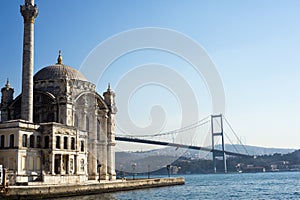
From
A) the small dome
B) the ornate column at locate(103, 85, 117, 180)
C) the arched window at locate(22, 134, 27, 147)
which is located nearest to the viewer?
the arched window at locate(22, 134, 27, 147)

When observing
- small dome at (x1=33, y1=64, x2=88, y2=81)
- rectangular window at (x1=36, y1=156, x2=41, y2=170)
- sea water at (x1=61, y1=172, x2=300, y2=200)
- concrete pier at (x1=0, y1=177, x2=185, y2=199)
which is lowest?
sea water at (x1=61, y1=172, x2=300, y2=200)

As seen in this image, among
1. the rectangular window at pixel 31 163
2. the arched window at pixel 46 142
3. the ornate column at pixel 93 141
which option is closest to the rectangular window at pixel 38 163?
the rectangular window at pixel 31 163

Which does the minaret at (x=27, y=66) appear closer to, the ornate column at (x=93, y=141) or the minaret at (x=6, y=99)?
the minaret at (x=6, y=99)

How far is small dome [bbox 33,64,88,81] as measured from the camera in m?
A: 44.5

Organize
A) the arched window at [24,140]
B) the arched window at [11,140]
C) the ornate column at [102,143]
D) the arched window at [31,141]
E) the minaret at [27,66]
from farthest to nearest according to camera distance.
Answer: the ornate column at [102,143] < the minaret at [27,66] < the arched window at [31,141] < the arched window at [24,140] < the arched window at [11,140]

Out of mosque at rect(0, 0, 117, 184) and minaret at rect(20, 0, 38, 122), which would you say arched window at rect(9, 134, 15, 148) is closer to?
mosque at rect(0, 0, 117, 184)

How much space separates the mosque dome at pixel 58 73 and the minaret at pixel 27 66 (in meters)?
6.05

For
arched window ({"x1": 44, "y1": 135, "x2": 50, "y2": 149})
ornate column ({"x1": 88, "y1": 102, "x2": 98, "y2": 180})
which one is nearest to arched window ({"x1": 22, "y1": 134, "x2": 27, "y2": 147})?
arched window ({"x1": 44, "y1": 135, "x2": 50, "y2": 149})

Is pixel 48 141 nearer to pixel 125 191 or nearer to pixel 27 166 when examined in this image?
pixel 27 166

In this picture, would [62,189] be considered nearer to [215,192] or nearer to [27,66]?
[27,66]

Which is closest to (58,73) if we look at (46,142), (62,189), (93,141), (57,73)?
(57,73)

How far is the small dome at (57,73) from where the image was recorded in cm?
4450

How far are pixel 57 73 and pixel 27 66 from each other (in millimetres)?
7544

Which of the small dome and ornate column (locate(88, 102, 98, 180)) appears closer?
the small dome
